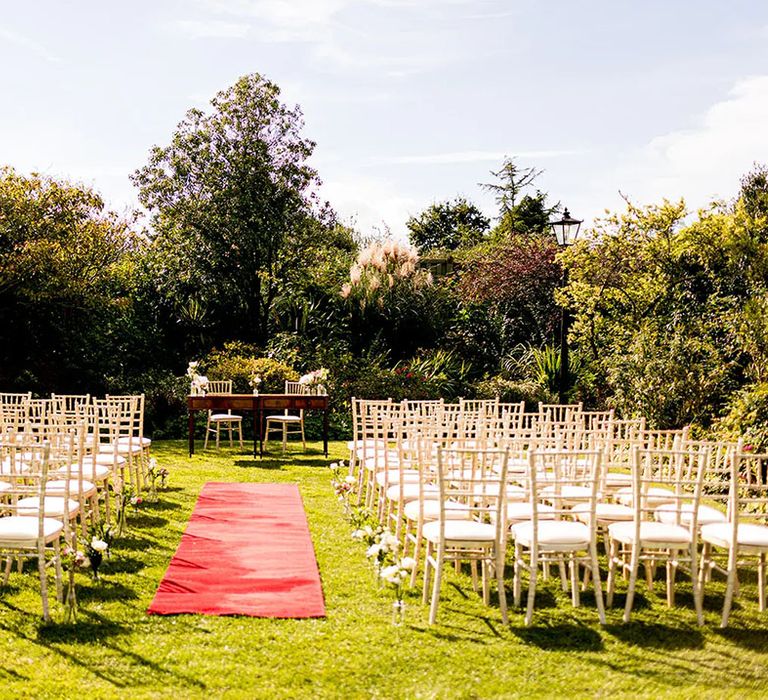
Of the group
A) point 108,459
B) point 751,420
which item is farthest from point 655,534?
point 108,459

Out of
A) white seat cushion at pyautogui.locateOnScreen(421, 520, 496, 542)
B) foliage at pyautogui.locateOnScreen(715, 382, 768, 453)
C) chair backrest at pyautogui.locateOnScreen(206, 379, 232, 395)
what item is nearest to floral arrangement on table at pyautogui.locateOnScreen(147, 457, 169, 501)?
white seat cushion at pyautogui.locateOnScreen(421, 520, 496, 542)

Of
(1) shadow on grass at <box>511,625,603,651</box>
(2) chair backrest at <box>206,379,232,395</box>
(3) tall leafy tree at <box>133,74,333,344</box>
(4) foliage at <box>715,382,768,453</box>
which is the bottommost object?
(1) shadow on grass at <box>511,625,603,651</box>

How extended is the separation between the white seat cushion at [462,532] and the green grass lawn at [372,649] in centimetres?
49

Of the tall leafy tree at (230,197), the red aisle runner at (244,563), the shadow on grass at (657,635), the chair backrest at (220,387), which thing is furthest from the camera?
the tall leafy tree at (230,197)

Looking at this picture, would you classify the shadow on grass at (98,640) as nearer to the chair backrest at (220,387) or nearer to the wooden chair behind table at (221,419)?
the wooden chair behind table at (221,419)

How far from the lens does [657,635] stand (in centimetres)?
499

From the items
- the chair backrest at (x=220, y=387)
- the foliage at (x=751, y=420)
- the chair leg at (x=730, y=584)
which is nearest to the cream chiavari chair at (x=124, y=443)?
the chair backrest at (x=220, y=387)

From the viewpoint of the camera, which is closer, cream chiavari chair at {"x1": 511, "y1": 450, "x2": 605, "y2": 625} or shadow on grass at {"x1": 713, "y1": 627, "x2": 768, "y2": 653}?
shadow on grass at {"x1": 713, "y1": 627, "x2": 768, "y2": 653}

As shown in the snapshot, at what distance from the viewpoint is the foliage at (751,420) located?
900cm

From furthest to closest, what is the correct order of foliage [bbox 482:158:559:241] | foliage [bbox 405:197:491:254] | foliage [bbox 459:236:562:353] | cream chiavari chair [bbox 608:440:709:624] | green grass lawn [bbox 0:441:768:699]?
foliage [bbox 405:197:491:254] → foliage [bbox 482:158:559:241] → foliage [bbox 459:236:562:353] → cream chiavari chair [bbox 608:440:709:624] → green grass lawn [bbox 0:441:768:699]

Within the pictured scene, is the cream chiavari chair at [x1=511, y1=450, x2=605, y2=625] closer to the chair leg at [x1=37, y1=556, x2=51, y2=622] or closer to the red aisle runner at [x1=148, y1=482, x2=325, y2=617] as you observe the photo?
the red aisle runner at [x1=148, y1=482, x2=325, y2=617]

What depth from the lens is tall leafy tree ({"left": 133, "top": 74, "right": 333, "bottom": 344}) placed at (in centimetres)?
1759

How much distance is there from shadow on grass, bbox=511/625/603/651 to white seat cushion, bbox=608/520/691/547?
632 millimetres

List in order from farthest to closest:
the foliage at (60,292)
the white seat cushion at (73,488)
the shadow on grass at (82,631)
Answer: the foliage at (60,292) < the white seat cushion at (73,488) < the shadow on grass at (82,631)
